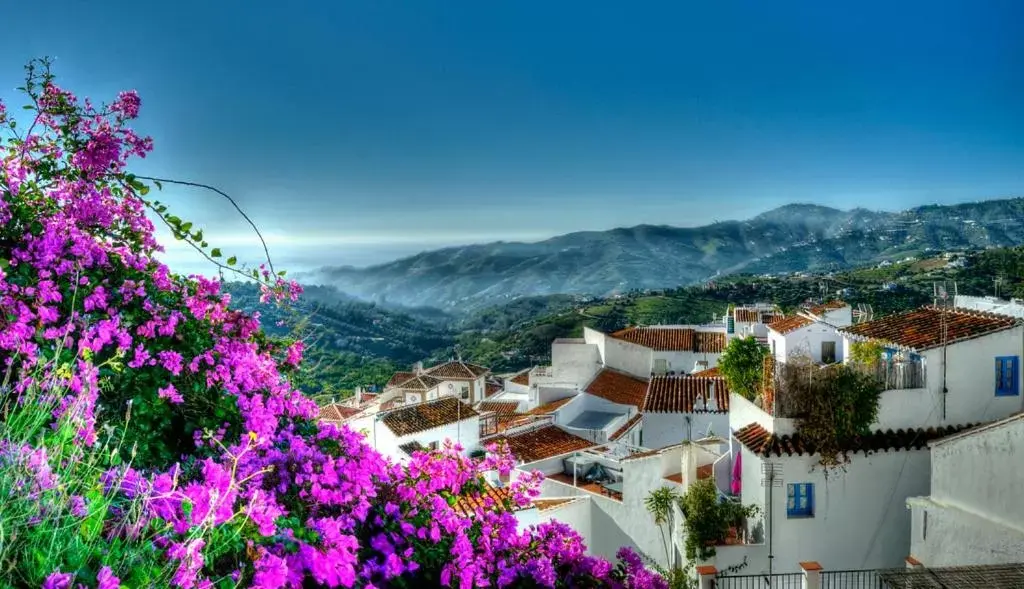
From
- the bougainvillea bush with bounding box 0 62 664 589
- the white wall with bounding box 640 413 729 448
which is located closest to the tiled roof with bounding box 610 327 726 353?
the white wall with bounding box 640 413 729 448

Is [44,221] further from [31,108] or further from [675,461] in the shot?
[675,461]

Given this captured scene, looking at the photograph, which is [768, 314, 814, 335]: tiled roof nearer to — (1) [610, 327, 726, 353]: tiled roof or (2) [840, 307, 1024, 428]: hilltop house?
(2) [840, 307, 1024, 428]: hilltop house

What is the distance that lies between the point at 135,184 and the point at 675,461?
43.1 feet

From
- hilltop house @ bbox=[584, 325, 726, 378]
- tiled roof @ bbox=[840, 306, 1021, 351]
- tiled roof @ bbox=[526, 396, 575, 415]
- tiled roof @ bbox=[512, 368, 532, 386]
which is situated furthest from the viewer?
tiled roof @ bbox=[512, 368, 532, 386]

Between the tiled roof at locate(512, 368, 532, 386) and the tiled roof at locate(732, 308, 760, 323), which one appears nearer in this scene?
the tiled roof at locate(732, 308, 760, 323)

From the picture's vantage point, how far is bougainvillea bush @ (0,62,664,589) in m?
2.71

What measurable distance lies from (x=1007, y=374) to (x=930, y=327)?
4.92ft

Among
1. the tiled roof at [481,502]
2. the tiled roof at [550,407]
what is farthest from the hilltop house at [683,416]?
the tiled roof at [481,502]

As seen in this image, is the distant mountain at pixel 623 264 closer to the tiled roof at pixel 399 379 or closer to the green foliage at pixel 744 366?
the tiled roof at pixel 399 379

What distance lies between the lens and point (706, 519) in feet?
39.1

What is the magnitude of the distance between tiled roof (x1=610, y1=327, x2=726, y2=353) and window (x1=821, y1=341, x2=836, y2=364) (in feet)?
45.4

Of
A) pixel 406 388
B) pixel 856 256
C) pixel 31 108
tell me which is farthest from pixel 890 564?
pixel 856 256

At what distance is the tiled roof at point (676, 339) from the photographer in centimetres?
3562

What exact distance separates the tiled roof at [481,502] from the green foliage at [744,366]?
13126 mm
